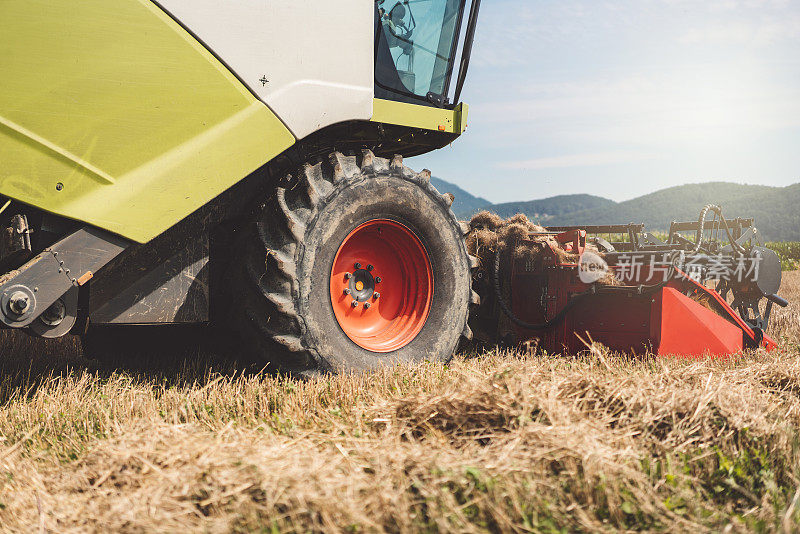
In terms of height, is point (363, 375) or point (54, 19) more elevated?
point (54, 19)

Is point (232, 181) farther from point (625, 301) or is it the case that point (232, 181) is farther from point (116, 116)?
point (625, 301)

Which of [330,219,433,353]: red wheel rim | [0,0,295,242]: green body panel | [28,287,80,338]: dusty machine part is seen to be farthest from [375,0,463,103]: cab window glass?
[28,287,80,338]: dusty machine part

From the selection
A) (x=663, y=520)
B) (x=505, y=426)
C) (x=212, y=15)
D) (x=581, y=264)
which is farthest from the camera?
(x=581, y=264)

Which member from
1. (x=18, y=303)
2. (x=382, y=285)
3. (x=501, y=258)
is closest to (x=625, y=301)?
(x=501, y=258)

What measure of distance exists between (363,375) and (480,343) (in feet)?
5.13

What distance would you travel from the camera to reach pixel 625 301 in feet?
12.6

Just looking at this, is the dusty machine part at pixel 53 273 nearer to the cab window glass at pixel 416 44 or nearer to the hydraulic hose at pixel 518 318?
the cab window glass at pixel 416 44

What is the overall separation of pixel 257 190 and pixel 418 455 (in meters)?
1.89

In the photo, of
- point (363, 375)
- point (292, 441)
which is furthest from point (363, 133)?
point (292, 441)

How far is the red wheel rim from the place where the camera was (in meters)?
3.42

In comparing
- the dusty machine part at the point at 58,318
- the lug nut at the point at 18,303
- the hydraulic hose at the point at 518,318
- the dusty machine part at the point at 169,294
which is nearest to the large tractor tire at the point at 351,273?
the dusty machine part at the point at 169,294

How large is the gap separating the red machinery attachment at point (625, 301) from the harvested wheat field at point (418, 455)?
766 mm

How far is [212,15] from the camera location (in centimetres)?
277

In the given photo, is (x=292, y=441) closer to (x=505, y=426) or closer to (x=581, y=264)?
(x=505, y=426)
